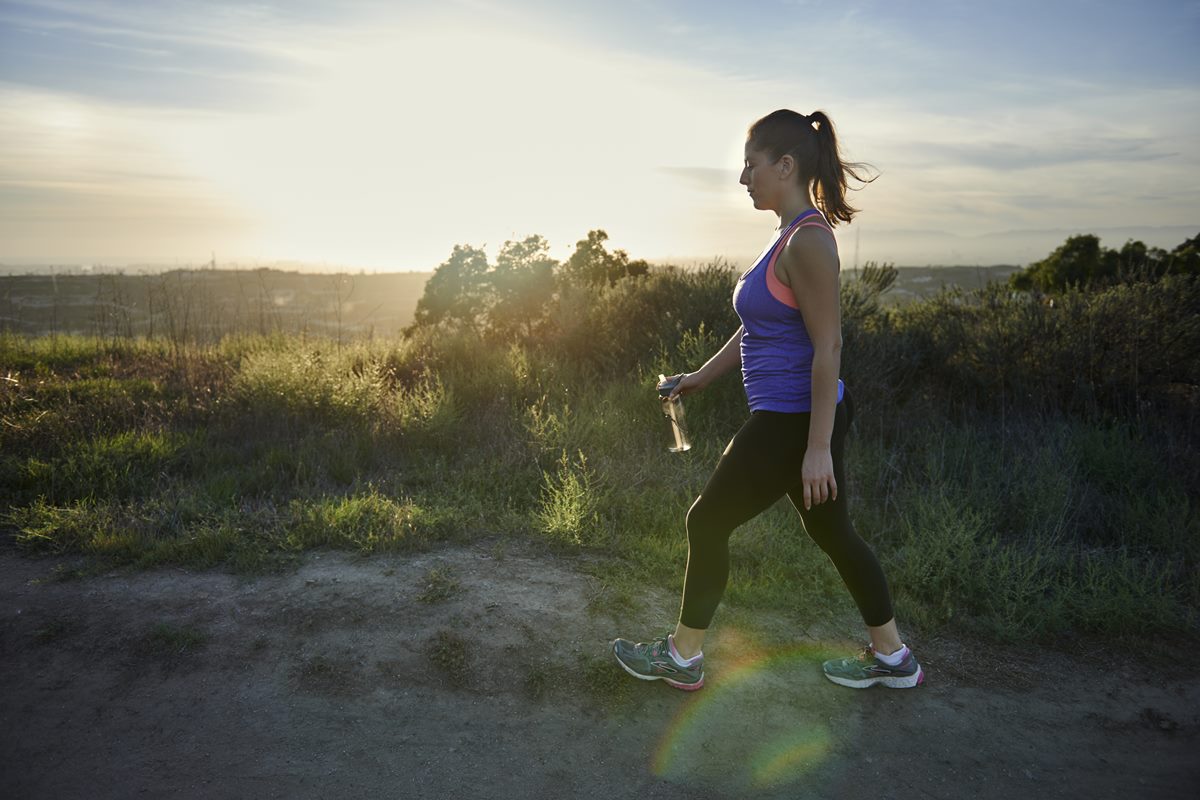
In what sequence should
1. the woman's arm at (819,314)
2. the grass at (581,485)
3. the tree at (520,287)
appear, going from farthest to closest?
the tree at (520,287), the grass at (581,485), the woman's arm at (819,314)

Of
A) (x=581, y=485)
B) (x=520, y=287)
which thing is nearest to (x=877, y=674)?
(x=581, y=485)

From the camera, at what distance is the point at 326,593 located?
3975mm

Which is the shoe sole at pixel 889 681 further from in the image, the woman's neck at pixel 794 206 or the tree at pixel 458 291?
the tree at pixel 458 291

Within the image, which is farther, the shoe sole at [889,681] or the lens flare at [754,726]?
the shoe sole at [889,681]

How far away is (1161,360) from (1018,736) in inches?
242

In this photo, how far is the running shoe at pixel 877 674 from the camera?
3277 millimetres

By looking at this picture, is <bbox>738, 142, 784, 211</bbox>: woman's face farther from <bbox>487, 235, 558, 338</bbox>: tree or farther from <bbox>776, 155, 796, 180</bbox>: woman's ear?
<bbox>487, 235, 558, 338</bbox>: tree

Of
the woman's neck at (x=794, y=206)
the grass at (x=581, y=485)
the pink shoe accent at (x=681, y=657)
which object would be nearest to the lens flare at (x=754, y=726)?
the pink shoe accent at (x=681, y=657)

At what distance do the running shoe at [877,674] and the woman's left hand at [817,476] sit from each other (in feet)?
3.49

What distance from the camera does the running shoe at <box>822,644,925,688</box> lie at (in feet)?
10.8

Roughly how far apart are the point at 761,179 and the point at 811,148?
20cm

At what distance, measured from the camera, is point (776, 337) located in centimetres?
277

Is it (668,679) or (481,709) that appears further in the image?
(668,679)

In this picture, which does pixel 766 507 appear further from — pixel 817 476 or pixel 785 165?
pixel 785 165
